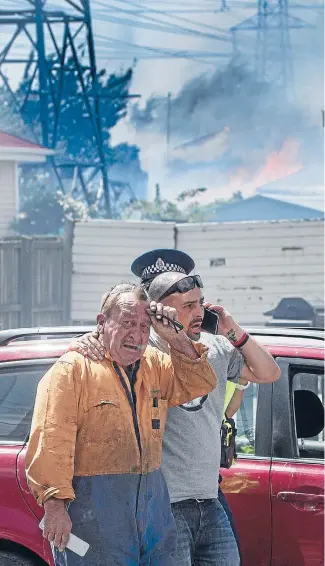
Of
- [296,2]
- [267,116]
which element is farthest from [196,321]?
[267,116]

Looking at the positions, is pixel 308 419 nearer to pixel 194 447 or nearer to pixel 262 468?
pixel 262 468

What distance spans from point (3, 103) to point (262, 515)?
13.4m

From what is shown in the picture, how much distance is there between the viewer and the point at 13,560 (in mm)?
3723

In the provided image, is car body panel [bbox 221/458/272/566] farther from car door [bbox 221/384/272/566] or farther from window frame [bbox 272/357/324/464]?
window frame [bbox 272/357/324/464]

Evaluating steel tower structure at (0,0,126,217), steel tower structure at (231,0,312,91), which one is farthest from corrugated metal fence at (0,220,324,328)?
steel tower structure at (231,0,312,91)

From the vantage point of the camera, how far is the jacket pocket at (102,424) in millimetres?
2990

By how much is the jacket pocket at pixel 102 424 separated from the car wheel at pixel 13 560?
3.22 ft

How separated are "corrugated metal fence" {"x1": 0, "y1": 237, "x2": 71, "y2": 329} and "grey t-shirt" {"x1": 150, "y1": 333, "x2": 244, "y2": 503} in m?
10.9

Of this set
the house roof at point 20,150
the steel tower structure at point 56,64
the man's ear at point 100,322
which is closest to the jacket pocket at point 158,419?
the man's ear at point 100,322

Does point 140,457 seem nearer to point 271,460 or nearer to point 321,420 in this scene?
point 271,460

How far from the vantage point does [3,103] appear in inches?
643

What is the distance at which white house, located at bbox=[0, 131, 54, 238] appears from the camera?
16.3 m

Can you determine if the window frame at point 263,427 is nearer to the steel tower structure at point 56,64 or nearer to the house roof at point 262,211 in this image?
the steel tower structure at point 56,64

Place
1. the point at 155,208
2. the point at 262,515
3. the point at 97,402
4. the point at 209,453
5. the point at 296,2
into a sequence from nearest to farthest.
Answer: the point at 97,402, the point at 209,453, the point at 262,515, the point at 296,2, the point at 155,208
